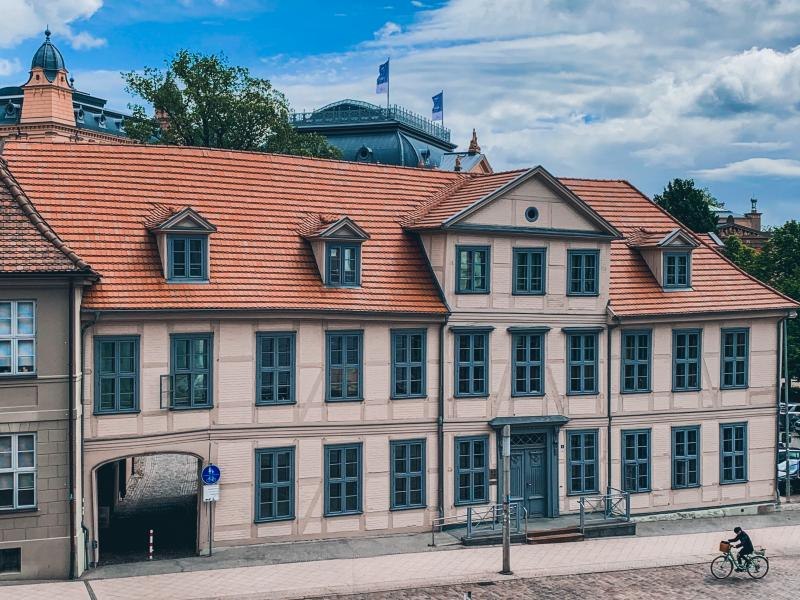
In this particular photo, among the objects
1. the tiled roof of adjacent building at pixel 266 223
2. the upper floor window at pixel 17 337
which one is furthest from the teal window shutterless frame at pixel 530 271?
the upper floor window at pixel 17 337

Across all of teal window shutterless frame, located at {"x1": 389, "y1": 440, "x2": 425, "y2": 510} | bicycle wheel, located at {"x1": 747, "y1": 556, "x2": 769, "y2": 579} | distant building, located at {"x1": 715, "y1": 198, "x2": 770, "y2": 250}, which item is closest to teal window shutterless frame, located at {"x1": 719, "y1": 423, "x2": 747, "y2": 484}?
bicycle wheel, located at {"x1": 747, "y1": 556, "x2": 769, "y2": 579}

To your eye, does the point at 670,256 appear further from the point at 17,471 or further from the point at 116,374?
the point at 17,471

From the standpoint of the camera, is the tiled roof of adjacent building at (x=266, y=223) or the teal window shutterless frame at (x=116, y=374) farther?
the tiled roof of adjacent building at (x=266, y=223)

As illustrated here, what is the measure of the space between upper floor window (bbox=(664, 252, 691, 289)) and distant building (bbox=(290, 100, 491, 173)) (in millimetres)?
44113

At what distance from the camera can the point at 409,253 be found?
30750mm

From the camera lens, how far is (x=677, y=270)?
33.5 metres

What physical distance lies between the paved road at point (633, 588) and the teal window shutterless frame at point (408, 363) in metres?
6.37

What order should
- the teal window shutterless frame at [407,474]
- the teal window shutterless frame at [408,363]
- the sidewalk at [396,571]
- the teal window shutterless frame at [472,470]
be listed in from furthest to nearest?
1. the teal window shutterless frame at [472,470]
2. the teal window shutterless frame at [408,363]
3. the teal window shutterless frame at [407,474]
4. the sidewalk at [396,571]

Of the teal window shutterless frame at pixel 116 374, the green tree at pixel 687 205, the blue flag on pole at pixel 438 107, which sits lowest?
the teal window shutterless frame at pixel 116 374

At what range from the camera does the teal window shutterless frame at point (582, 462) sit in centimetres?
3144

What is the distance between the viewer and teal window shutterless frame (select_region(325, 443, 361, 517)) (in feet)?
93.2

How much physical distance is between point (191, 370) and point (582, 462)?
12.1 m

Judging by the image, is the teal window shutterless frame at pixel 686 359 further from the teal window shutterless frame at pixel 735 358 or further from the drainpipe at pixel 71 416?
the drainpipe at pixel 71 416

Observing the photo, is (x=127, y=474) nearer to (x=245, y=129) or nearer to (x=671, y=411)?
(x=671, y=411)
